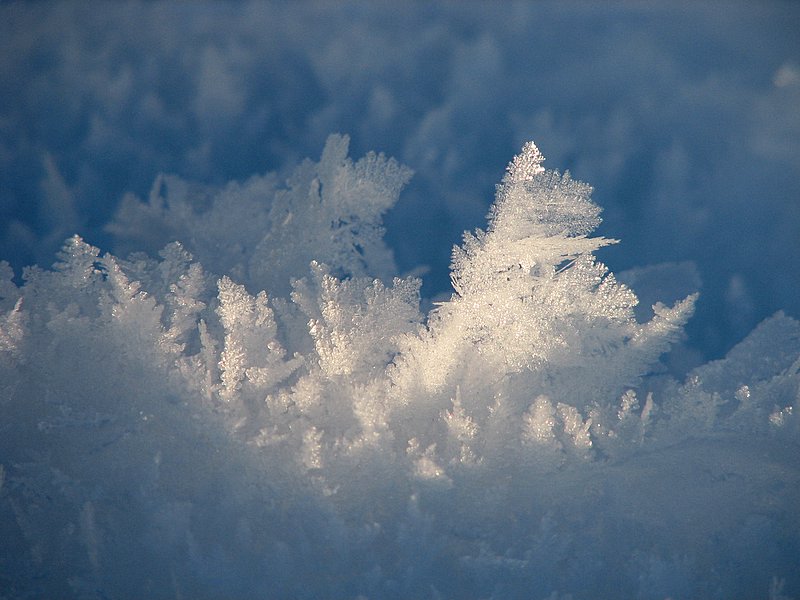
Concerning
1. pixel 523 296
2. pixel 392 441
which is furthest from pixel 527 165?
pixel 392 441

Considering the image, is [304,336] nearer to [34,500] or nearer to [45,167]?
[34,500]

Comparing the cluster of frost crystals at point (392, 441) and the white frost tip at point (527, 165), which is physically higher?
the white frost tip at point (527, 165)

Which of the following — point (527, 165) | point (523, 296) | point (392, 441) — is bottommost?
point (392, 441)

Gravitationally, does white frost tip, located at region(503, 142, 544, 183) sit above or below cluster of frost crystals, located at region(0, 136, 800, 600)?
above

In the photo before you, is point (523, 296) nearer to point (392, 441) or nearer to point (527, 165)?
point (527, 165)

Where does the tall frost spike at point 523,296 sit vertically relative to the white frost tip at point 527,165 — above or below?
below

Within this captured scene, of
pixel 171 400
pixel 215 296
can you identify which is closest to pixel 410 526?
pixel 171 400
